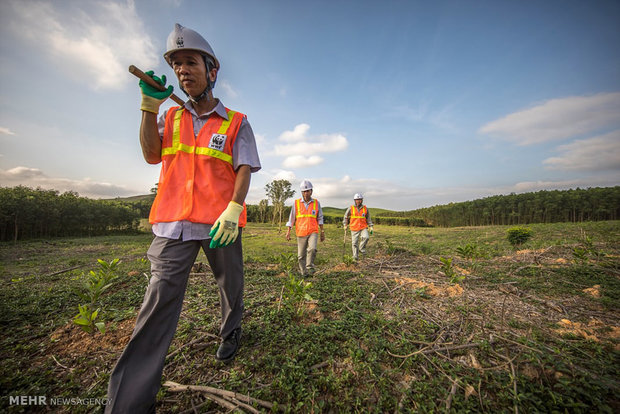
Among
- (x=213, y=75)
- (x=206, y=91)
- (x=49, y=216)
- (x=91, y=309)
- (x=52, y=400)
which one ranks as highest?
(x=213, y=75)

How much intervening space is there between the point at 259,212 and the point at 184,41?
5996cm

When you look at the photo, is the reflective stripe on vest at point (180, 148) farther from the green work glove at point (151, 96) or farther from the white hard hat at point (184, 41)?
the white hard hat at point (184, 41)

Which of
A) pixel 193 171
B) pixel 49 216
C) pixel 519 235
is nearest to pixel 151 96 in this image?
pixel 193 171

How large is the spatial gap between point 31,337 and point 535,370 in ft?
18.9

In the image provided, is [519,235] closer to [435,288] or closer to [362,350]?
[435,288]

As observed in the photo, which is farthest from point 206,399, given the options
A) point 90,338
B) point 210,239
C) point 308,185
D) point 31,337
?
point 308,185

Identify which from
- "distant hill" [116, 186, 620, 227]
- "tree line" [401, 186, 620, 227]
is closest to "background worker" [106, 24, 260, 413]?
"distant hill" [116, 186, 620, 227]

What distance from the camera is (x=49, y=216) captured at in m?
30.0

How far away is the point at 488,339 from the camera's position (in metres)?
2.65

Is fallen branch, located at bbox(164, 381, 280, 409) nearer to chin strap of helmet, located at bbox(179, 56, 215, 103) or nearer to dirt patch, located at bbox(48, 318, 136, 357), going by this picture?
dirt patch, located at bbox(48, 318, 136, 357)

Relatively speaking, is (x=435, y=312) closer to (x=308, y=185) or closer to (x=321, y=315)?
(x=321, y=315)

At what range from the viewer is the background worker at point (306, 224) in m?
6.66

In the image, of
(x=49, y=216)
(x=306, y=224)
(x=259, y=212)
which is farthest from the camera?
(x=259, y=212)

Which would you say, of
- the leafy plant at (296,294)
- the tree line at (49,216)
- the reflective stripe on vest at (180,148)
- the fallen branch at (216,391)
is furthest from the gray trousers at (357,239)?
the tree line at (49,216)
